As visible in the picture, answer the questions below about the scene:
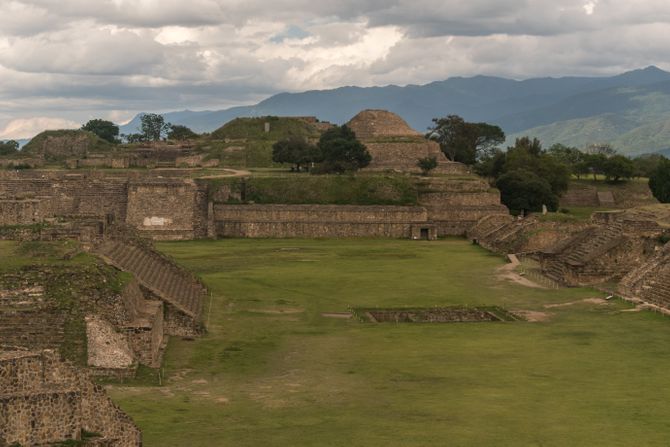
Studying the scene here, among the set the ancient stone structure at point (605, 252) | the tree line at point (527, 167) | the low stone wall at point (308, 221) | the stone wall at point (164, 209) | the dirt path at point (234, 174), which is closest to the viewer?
the ancient stone structure at point (605, 252)

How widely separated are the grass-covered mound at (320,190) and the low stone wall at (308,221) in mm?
2449

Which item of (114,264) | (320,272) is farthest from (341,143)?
(114,264)

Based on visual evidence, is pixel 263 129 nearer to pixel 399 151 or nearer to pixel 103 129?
pixel 399 151

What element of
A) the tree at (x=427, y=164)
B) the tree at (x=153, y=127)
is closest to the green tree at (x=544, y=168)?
the tree at (x=427, y=164)

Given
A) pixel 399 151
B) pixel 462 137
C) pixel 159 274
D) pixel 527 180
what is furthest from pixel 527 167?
pixel 159 274

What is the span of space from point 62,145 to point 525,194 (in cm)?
5077

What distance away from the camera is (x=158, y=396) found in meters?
21.8

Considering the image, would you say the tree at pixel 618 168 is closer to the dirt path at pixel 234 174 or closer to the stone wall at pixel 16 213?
the dirt path at pixel 234 174

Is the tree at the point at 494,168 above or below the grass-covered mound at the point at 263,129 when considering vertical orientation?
below

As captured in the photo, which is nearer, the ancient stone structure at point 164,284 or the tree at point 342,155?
the ancient stone structure at point 164,284

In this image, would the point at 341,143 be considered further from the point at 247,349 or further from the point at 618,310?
the point at 247,349

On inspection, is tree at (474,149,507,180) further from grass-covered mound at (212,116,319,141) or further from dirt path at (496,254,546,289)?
dirt path at (496,254,546,289)

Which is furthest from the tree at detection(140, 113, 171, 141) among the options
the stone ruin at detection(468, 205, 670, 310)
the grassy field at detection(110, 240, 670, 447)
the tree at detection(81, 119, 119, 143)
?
the grassy field at detection(110, 240, 670, 447)

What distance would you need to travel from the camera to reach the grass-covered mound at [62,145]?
100m
